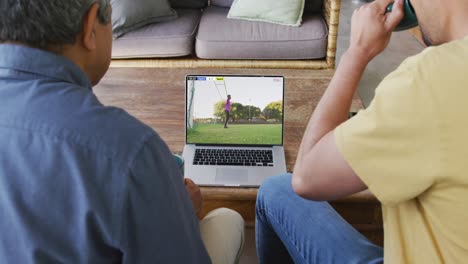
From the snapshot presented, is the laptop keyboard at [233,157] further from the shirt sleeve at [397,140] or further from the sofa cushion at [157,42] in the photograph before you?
the sofa cushion at [157,42]

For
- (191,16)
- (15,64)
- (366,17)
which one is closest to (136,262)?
(15,64)

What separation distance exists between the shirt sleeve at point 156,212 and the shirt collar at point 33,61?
0.58 feet

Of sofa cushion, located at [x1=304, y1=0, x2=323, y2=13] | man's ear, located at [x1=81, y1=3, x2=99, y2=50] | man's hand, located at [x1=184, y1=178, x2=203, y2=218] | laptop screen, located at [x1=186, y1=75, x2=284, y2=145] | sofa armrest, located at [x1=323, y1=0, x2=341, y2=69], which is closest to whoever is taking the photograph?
man's ear, located at [x1=81, y1=3, x2=99, y2=50]

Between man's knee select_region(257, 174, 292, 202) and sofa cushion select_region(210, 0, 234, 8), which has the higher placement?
man's knee select_region(257, 174, 292, 202)

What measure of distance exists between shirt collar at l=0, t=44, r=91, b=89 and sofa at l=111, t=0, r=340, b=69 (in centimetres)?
183

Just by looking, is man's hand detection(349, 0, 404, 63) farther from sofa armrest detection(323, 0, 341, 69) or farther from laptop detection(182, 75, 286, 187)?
sofa armrest detection(323, 0, 341, 69)

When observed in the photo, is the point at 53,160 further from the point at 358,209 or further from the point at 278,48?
the point at 278,48

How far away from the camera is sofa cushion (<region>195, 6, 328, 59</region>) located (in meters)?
2.47

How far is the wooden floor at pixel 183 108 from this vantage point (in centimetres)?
129

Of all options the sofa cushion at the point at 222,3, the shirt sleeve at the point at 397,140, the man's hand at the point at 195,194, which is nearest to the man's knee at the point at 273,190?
the man's hand at the point at 195,194

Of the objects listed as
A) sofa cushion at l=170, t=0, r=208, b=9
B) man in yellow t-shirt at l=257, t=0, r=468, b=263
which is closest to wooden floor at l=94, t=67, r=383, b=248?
man in yellow t-shirt at l=257, t=0, r=468, b=263

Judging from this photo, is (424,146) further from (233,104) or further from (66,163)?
(233,104)

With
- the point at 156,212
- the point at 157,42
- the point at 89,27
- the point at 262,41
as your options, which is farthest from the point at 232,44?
the point at 156,212

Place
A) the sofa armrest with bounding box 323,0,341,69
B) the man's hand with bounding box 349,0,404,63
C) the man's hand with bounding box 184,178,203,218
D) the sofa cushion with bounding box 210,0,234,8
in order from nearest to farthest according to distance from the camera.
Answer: the man's hand with bounding box 349,0,404,63, the man's hand with bounding box 184,178,203,218, the sofa armrest with bounding box 323,0,341,69, the sofa cushion with bounding box 210,0,234,8
